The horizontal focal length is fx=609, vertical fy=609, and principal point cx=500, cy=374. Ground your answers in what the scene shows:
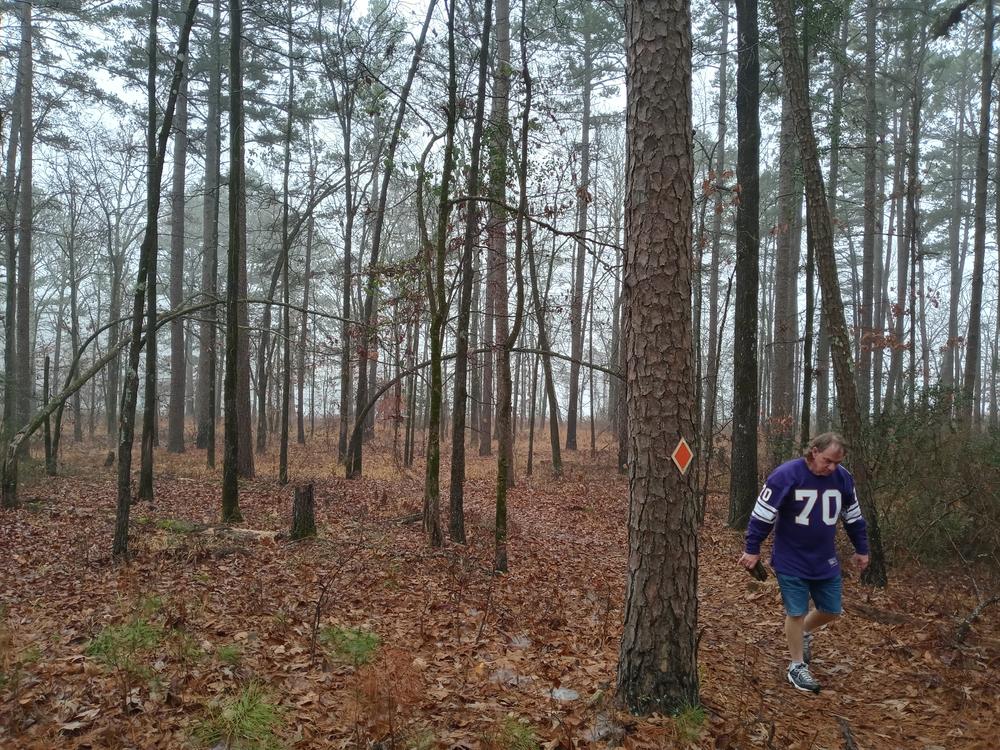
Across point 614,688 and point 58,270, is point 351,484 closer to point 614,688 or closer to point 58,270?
point 614,688

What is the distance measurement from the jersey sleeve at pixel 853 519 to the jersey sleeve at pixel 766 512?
0.53 metres

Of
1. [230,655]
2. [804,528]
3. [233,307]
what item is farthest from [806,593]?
[233,307]

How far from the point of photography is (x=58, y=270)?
30.3 meters

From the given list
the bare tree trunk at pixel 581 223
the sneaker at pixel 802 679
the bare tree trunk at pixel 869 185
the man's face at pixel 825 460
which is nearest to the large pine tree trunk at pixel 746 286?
A: the man's face at pixel 825 460

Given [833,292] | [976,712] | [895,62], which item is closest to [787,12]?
[833,292]

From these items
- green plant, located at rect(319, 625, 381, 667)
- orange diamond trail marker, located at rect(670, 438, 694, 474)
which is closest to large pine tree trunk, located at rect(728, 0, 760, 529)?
orange diamond trail marker, located at rect(670, 438, 694, 474)

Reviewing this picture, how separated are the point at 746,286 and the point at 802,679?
21.8 feet

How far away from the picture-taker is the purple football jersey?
15.1 ft

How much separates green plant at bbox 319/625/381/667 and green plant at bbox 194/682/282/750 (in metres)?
0.86

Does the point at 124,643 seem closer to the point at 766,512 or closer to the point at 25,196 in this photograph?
the point at 766,512

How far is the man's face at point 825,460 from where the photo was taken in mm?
4480

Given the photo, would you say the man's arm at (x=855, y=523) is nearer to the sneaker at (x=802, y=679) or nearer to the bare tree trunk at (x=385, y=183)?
the sneaker at (x=802, y=679)

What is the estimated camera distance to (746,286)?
386 inches

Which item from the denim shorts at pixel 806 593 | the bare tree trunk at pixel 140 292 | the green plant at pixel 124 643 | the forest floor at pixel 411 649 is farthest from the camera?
the bare tree trunk at pixel 140 292
